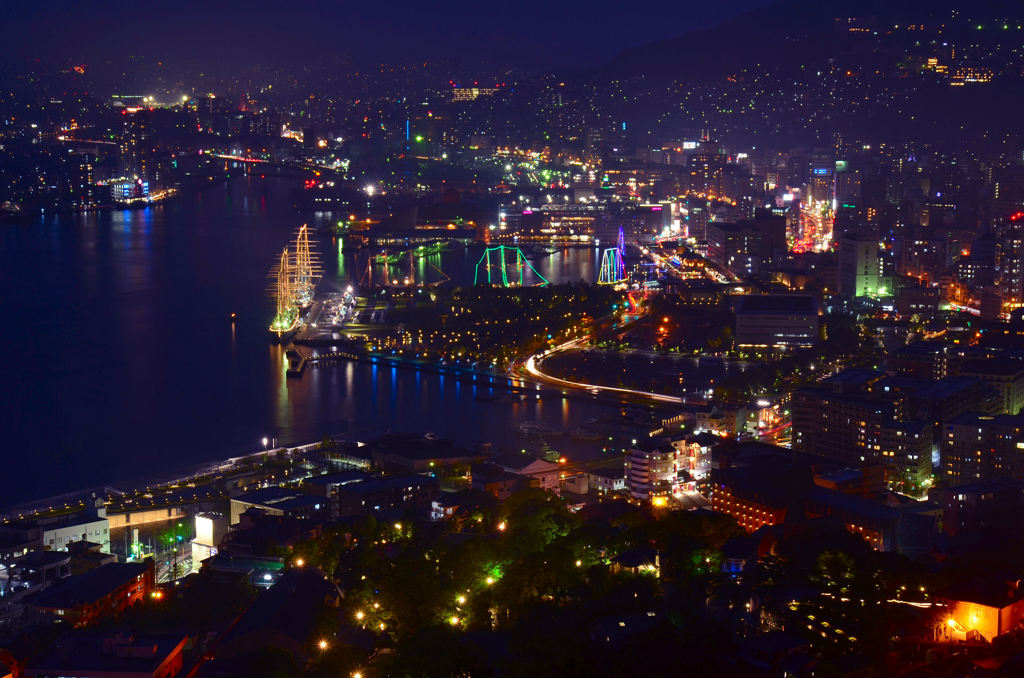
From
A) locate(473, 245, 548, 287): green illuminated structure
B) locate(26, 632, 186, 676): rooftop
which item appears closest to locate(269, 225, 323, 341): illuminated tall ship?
locate(473, 245, 548, 287): green illuminated structure

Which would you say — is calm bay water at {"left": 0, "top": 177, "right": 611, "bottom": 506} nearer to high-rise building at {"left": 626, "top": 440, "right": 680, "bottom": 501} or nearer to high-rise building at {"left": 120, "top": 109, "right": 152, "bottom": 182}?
high-rise building at {"left": 626, "top": 440, "right": 680, "bottom": 501}

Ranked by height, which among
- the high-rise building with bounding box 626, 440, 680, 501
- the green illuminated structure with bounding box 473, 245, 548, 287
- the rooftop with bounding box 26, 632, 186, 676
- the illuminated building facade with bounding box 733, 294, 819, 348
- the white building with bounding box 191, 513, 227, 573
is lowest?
the white building with bounding box 191, 513, 227, 573

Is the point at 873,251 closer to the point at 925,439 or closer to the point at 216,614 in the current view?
the point at 925,439

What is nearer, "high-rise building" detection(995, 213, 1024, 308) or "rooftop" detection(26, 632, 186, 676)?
"rooftop" detection(26, 632, 186, 676)

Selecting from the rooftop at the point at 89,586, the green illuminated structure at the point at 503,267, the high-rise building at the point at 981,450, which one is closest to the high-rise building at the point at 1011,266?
the green illuminated structure at the point at 503,267

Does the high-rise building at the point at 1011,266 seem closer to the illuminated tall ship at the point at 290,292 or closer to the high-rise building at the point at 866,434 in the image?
the high-rise building at the point at 866,434

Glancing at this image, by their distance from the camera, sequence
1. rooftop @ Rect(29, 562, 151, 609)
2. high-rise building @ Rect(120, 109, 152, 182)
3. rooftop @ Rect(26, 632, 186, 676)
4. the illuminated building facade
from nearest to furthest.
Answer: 1. rooftop @ Rect(26, 632, 186, 676)
2. rooftop @ Rect(29, 562, 151, 609)
3. the illuminated building facade
4. high-rise building @ Rect(120, 109, 152, 182)

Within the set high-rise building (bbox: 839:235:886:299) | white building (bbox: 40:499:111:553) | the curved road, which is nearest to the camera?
white building (bbox: 40:499:111:553)

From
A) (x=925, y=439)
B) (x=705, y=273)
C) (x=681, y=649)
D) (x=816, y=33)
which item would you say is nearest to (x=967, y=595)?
(x=681, y=649)

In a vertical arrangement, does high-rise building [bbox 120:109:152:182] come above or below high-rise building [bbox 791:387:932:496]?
above
